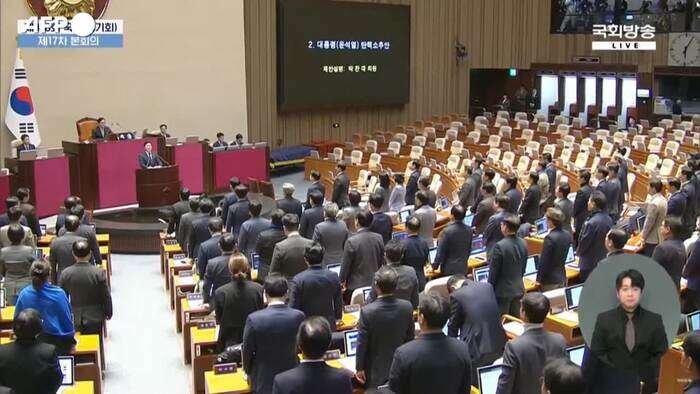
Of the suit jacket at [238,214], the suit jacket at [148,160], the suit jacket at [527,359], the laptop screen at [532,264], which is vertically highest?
the suit jacket at [148,160]

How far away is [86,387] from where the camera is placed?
573cm

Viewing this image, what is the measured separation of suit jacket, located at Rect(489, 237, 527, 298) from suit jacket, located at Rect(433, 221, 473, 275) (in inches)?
37.0

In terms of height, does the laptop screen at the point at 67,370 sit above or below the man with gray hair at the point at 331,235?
below

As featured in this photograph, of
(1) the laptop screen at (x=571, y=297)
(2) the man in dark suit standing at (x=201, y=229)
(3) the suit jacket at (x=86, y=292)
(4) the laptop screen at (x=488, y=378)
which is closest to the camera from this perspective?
(4) the laptop screen at (x=488, y=378)

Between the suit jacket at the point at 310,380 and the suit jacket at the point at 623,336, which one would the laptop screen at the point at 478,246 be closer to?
the suit jacket at the point at 310,380

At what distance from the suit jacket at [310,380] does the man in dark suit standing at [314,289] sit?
2065 millimetres

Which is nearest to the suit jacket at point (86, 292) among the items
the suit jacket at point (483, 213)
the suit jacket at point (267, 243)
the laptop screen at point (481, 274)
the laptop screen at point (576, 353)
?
the suit jacket at point (267, 243)

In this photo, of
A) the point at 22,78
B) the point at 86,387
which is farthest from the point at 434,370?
the point at 22,78

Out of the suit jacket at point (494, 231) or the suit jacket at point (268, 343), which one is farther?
the suit jacket at point (494, 231)

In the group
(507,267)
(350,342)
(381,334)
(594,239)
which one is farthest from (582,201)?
(381,334)

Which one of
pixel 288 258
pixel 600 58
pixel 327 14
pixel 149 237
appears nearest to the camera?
pixel 288 258

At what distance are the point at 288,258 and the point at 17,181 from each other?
8812 millimetres

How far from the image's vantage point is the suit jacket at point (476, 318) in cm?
591

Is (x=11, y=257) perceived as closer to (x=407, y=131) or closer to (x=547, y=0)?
(x=407, y=131)
